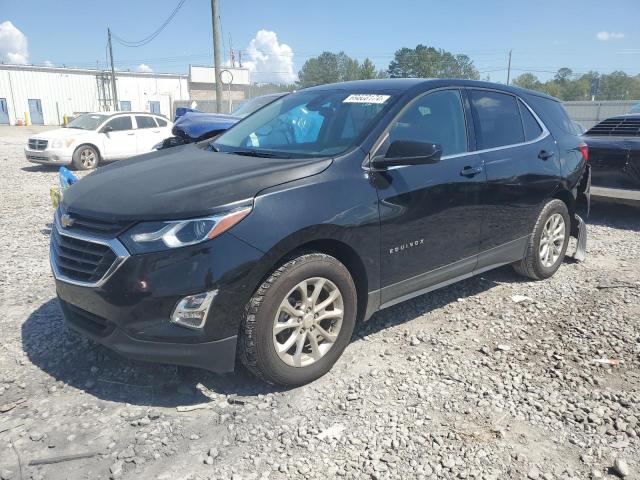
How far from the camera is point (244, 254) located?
262 centimetres

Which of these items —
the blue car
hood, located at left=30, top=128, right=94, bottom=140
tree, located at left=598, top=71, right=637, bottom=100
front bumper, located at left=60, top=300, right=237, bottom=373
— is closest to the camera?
front bumper, located at left=60, top=300, right=237, bottom=373

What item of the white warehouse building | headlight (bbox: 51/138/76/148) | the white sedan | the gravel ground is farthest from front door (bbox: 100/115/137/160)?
the white warehouse building

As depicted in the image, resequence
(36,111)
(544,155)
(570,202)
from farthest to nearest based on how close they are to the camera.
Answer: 1. (36,111)
2. (570,202)
3. (544,155)

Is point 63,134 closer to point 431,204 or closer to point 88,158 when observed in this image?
point 88,158

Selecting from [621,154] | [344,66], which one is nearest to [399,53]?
[344,66]

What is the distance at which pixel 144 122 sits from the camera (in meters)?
15.0

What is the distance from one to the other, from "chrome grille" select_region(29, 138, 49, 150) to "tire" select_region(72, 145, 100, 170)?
2.44ft

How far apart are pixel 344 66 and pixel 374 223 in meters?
113

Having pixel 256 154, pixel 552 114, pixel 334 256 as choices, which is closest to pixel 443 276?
pixel 334 256

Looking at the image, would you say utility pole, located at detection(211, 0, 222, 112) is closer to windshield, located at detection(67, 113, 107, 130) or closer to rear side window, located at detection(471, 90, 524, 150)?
windshield, located at detection(67, 113, 107, 130)

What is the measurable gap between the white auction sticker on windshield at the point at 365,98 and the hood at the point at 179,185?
798 millimetres

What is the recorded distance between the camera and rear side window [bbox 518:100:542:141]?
4523 mm

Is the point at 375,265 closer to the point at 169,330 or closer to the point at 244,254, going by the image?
the point at 244,254

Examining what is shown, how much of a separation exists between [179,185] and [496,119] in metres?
2.76
